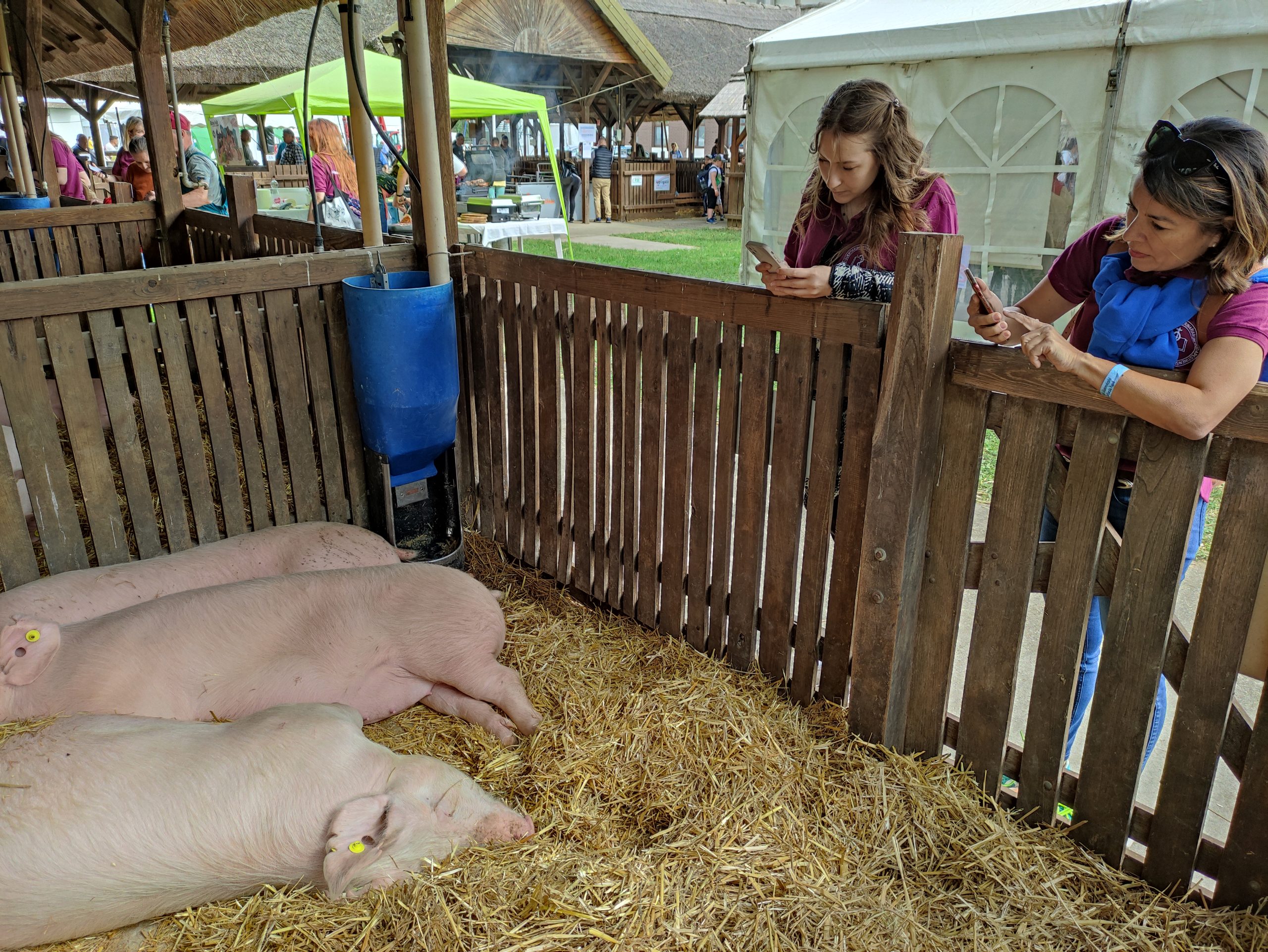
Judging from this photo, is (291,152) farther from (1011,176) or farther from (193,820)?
(193,820)

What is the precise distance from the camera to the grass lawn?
13.5 meters

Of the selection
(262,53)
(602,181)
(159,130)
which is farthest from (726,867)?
(602,181)

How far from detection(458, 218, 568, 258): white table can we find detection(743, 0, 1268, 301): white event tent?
3583 mm

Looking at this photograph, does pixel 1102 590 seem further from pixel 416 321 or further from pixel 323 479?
pixel 323 479

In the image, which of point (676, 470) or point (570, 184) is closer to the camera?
point (676, 470)

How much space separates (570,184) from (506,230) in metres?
12.6

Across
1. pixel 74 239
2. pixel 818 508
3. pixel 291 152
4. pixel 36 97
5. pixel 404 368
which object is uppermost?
pixel 36 97

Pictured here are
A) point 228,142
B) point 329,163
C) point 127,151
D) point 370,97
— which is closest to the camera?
point 329,163

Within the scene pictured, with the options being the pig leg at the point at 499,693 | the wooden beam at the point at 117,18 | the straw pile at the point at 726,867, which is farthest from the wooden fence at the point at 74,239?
the straw pile at the point at 726,867

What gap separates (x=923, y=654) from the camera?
105 inches

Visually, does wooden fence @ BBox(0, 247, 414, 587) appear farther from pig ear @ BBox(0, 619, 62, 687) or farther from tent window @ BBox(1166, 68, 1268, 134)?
tent window @ BBox(1166, 68, 1268, 134)

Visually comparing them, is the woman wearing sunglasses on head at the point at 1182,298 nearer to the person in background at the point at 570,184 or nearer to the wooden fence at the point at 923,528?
the wooden fence at the point at 923,528

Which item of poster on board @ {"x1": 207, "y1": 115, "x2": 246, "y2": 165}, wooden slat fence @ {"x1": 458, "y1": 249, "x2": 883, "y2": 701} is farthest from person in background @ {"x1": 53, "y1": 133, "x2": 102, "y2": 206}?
poster on board @ {"x1": 207, "y1": 115, "x2": 246, "y2": 165}

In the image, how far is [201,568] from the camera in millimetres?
3342
